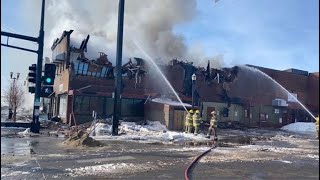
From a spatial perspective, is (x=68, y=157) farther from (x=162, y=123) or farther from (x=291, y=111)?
(x=291, y=111)

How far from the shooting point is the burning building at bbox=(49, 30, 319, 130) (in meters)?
28.3

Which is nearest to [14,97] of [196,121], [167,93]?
[167,93]

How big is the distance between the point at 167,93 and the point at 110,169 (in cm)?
2475

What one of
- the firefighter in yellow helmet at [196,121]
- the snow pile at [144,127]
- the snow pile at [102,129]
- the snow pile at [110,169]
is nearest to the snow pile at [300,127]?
the snow pile at [144,127]

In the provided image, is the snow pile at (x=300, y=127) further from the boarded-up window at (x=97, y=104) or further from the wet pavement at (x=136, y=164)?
the wet pavement at (x=136, y=164)

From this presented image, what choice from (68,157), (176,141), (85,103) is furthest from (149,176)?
(85,103)

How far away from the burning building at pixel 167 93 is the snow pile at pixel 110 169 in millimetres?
17219

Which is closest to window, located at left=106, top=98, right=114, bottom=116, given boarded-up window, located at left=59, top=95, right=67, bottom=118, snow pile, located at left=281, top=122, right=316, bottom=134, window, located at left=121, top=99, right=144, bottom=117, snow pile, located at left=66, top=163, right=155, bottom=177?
window, located at left=121, top=99, right=144, bottom=117

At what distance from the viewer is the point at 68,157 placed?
1062 cm

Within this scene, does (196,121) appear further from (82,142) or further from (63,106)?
(63,106)

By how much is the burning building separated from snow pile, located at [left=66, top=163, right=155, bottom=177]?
1722 centimetres

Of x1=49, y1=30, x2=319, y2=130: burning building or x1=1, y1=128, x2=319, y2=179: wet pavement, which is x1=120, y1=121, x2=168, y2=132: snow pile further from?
x1=1, y1=128, x2=319, y2=179: wet pavement

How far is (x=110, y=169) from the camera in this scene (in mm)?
8750

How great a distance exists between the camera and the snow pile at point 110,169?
27.2 ft
